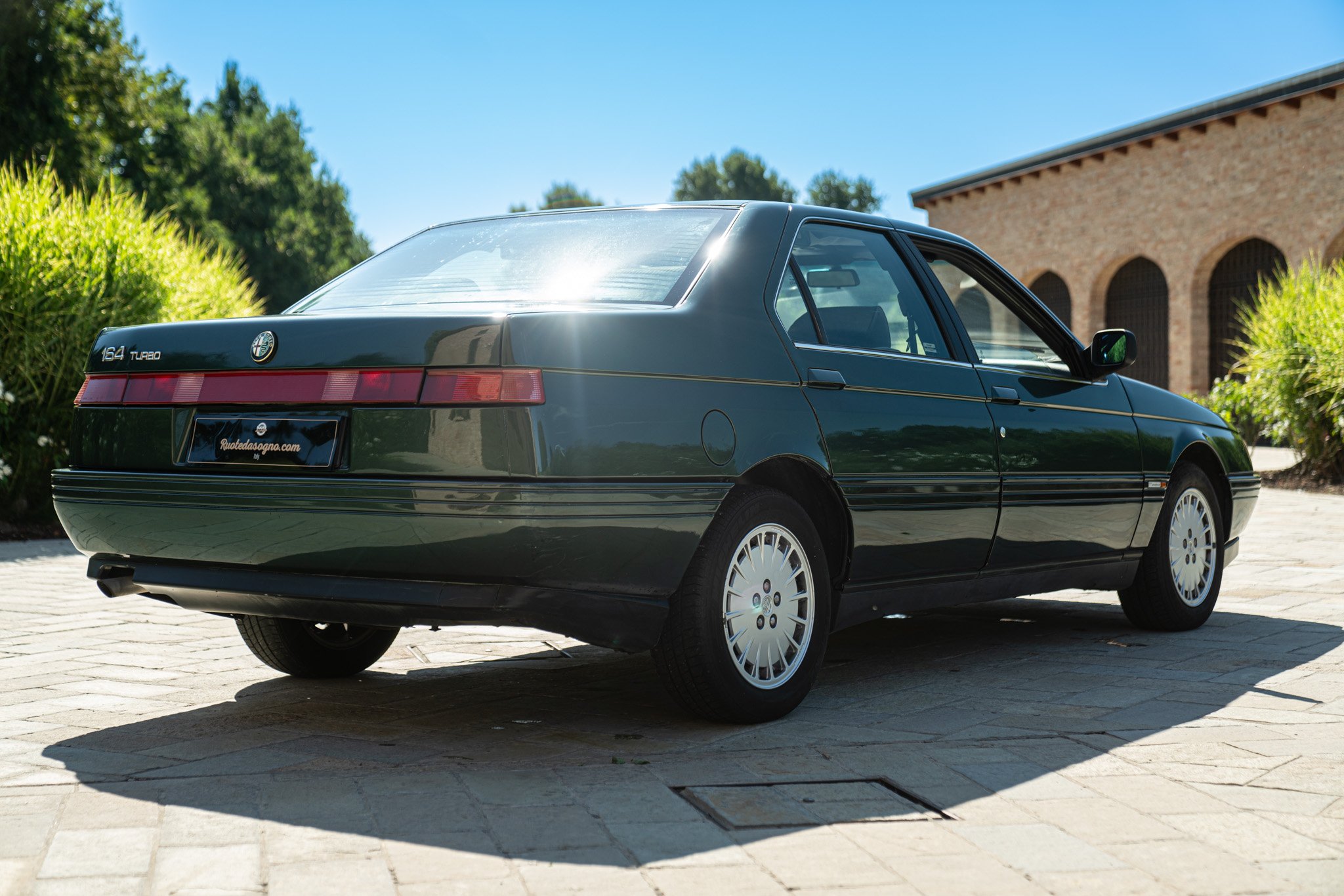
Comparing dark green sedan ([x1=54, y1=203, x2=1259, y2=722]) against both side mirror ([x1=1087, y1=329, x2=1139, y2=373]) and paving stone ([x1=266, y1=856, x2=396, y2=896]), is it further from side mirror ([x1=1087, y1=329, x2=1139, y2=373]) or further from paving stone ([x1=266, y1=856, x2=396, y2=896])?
paving stone ([x1=266, y1=856, x2=396, y2=896])

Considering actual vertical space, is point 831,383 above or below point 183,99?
below

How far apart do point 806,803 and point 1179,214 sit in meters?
25.6

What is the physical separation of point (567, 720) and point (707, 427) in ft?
3.66

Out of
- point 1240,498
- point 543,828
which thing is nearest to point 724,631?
point 543,828

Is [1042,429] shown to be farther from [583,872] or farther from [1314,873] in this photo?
[583,872]

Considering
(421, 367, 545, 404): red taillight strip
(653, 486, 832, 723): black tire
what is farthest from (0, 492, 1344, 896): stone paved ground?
(421, 367, 545, 404): red taillight strip

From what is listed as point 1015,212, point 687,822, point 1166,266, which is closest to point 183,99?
point 1015,212

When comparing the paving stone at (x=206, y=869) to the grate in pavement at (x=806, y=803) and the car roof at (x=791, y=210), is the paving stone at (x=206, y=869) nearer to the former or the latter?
the grate in pavement at (x=806, y=803)

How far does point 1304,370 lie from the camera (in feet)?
49.9

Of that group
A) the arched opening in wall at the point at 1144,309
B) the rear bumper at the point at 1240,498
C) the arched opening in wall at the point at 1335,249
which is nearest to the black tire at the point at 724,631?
the rear bumper at the point at 1240,498

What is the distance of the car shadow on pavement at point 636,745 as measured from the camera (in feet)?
10.5

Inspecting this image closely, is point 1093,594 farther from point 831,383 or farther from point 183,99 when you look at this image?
A: point 183,99

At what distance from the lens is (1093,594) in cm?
801

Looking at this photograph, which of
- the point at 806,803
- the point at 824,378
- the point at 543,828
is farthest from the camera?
the point at 824,378
